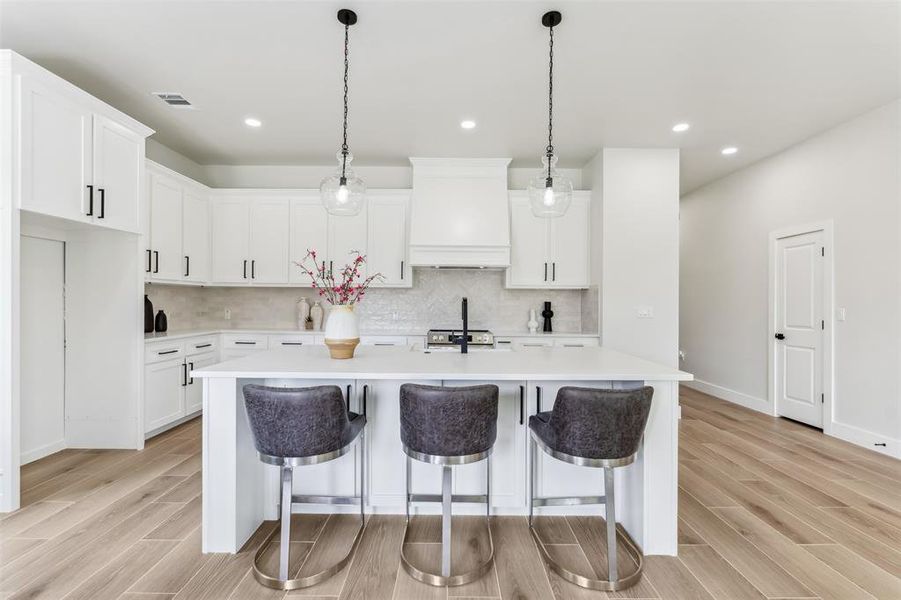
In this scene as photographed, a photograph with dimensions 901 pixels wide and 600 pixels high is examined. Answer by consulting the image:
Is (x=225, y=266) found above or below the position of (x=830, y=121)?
below

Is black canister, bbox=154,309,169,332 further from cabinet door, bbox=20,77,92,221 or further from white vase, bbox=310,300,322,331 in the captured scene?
white vase, bbox=310,300,322,331

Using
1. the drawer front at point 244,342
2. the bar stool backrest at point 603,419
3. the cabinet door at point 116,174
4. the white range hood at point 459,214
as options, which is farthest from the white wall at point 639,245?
the cabinet door at point 116,174

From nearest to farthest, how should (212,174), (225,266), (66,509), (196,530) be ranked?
(196,530)
(66,509)
(225,266)
(212,174)

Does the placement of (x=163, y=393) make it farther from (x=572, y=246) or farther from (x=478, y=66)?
(x=572, y=246)

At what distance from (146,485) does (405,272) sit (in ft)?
9.65

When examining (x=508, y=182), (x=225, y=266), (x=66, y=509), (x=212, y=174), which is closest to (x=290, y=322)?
(x=225, y=266)

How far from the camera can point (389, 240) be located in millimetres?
4602

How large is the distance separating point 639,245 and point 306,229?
12.3 feet

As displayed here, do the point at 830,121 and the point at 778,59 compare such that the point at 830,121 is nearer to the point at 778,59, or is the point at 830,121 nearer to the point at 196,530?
the point at 778,59

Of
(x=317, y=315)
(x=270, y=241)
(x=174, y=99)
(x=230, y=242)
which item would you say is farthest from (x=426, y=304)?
(x=174, y=99)

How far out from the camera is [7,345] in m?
2.27

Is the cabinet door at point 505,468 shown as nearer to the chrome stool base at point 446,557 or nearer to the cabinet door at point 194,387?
the chrome stool base at point 446,557

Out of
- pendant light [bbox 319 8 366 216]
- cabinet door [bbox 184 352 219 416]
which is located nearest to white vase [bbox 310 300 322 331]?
cabinet door [bbox 184 352 219 416]

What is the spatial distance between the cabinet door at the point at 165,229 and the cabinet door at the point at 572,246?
3993mm
